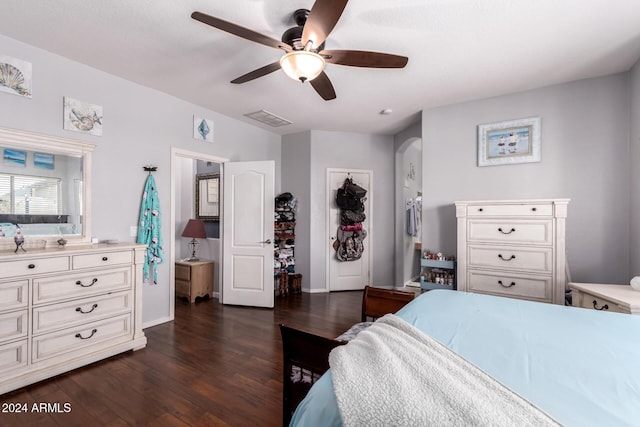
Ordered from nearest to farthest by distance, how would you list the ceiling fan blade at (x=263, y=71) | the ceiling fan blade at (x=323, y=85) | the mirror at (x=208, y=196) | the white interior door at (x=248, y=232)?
the ceiling fan blade at (x=263, y=71) < the ceiling fan blade at (x=323, y=85) < the white interior door at (x=248, y=232) < the mirror at (x=208, y=196)

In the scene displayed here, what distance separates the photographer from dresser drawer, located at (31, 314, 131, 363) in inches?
82.8

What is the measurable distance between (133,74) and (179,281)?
281 centimetres

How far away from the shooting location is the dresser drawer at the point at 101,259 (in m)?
2.29

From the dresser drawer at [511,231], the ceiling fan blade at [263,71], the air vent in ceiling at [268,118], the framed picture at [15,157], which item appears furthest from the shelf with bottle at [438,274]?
the framed picture at [15,157]

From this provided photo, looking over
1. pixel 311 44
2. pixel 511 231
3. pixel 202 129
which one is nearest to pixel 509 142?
pixel 511 231

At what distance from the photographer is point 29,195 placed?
2.44 m

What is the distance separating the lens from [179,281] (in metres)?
4.31

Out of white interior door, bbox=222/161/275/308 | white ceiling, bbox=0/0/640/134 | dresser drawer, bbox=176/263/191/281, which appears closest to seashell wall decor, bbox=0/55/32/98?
white ceiling, bbox=0/0/640/134

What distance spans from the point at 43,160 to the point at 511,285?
4.39 metres

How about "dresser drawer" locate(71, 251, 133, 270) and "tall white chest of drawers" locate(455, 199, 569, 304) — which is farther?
"tall white chest of drawers" locate(455, 199, 569, 304)

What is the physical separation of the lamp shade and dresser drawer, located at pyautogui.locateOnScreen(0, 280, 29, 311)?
2459mm

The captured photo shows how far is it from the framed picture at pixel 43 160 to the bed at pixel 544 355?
9.75ft

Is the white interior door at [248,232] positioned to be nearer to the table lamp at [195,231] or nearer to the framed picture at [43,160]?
the table lamp at [195,231]

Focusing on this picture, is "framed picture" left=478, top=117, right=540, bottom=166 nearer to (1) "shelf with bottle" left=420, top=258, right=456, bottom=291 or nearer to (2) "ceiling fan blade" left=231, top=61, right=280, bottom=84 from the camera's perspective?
(1) "shelf with bottle" left=420, top=258, right=456, bottom=291
